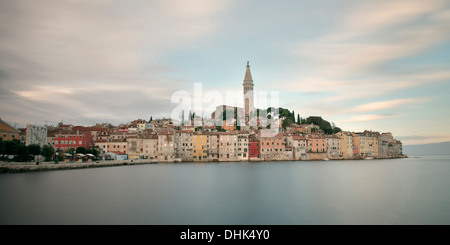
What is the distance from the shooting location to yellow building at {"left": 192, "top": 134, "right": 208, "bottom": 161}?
4912cm

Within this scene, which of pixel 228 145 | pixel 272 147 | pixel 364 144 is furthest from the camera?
pixel 364 144

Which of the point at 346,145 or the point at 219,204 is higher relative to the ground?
the point at 346,145

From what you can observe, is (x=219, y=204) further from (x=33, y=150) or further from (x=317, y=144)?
(x=317, y=144)

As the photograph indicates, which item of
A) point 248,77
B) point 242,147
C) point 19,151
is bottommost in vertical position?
point 19,151

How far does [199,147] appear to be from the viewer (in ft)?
162

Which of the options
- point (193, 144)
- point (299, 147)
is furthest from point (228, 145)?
point (299, 147)

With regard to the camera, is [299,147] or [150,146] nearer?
[150,146]

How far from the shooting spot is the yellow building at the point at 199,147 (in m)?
49.1

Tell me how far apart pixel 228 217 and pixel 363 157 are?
56367 millimetres

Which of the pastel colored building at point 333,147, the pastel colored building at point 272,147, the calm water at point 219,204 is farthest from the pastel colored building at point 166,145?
the calm water at point 219,204

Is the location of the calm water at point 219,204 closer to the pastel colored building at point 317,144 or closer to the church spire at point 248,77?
the pastel colored building at point 317,144
